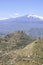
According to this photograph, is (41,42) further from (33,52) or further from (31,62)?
(31,62)

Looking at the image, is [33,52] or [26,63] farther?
[33,52]

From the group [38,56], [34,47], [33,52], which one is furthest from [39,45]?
[38,56]

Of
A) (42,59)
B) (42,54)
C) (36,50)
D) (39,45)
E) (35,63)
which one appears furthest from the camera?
(39,45)

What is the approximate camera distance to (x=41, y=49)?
13512 centimetres

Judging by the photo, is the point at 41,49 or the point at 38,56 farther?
the point at 41,49

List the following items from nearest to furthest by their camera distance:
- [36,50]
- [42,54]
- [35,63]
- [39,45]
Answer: [35,63] → [42,54] → [36,50] → [39,45]

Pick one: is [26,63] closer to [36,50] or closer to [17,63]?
[17,63]

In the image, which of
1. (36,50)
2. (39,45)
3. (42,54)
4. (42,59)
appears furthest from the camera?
(39,45)

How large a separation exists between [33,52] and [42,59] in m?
18.2

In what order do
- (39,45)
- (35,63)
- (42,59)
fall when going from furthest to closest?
(39,45)
(42,59)
(35,63)

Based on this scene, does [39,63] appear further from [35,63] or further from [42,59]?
[42,59]

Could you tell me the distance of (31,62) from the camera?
339ft

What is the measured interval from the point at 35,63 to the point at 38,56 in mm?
19459

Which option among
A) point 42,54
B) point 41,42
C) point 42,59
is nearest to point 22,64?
point 42,59
